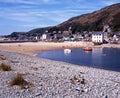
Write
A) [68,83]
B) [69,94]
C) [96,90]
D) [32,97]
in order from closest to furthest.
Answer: [32,97] < [69,94] < [96,90] < [68,83]

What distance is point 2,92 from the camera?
1271 cm

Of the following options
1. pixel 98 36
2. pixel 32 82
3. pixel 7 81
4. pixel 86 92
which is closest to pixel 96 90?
pixel 86 92

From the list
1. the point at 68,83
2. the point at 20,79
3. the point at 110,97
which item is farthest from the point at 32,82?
the point at 110,97

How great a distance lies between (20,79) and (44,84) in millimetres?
1165

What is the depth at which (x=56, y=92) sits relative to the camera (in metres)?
13.3

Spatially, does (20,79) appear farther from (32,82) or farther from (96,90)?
(96,90)

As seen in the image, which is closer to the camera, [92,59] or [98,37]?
[92,59]

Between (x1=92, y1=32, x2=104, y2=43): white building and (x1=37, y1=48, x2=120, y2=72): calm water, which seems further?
(x1=92, y1=32, x2=104, y2=43): white building

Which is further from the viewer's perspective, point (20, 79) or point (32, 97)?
point (20, 79)

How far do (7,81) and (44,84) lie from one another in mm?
1850

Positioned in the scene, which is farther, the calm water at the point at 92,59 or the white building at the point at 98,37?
the white building at the point at 98,37

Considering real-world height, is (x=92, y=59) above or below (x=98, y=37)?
below

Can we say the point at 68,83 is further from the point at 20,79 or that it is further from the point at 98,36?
the point at 98,36

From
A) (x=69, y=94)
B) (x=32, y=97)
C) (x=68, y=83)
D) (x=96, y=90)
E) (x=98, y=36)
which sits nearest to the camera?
(x=32, y=97)
